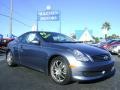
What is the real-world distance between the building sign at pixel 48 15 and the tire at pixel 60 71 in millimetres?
28327

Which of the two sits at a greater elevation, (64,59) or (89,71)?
(64,59)

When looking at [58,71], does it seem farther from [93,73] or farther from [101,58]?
[101,58]

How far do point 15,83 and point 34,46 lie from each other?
1.41m

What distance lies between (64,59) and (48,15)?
95.1 ft

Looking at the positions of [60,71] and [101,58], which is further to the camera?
[60,71]

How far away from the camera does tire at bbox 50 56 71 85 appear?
247 inches

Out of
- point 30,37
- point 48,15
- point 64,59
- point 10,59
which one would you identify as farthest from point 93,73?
point 48,15

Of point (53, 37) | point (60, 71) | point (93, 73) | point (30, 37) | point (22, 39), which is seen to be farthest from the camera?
point (22, 39)

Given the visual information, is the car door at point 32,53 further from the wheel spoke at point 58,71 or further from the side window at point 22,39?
the wheel spoke at point 58,71

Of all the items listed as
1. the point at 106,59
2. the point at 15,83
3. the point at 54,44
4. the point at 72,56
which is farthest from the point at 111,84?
the point at 15,83

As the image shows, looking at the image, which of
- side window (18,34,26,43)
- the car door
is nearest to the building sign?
side window (18,34,26,43)

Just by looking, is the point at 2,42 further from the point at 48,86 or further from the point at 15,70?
the point at 48,86

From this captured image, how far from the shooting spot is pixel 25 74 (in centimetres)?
789

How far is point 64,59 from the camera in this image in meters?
6.38
